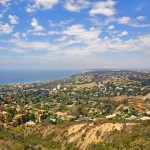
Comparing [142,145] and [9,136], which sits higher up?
[142,145]

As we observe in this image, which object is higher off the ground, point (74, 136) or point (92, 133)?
point (92, 133)

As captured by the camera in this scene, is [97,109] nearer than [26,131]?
No

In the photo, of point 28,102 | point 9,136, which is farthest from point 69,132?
point 28,102

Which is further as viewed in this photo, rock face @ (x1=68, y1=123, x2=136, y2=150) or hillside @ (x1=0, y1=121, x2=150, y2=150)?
rock face @ (x1=68, y1=123, x2=136, y2=150)

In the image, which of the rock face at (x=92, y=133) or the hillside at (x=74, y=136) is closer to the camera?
the hillside at (x=74, y=136)

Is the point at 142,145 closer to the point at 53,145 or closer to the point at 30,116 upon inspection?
the point at 53,145

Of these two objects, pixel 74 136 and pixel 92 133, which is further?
pixel 74 136

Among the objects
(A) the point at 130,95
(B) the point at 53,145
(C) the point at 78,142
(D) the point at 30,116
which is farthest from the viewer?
(A) the point at 130,95

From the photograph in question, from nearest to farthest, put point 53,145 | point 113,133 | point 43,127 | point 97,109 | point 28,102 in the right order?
1. point 113,133
2. point 53,145
3. point 43,127
4. point 97,109
5. point 28,102
